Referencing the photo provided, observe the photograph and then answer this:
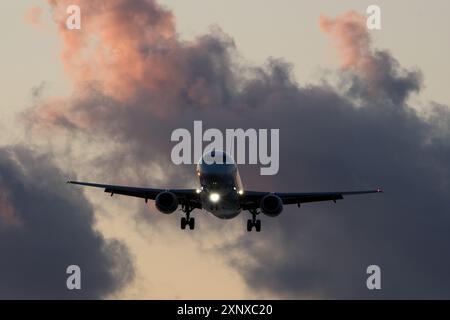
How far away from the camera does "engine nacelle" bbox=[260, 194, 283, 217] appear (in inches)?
3733

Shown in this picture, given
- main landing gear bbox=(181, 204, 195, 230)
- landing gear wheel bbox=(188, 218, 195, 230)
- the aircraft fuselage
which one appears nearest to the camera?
the aircraft fuselage

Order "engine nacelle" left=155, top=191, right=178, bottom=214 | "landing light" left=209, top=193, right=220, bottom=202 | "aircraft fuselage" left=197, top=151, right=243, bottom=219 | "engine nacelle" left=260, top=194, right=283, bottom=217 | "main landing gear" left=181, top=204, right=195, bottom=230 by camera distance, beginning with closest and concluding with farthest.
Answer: "aircraft fuselage" left=197, top=151, right=243, bottom=219
"landing light" left=209, top=193, right=220, bottom=202
"engine nacelle" left=155, top=191, right=178, bottom=214
"engine nacelle" left=260, top=194, right=283, bottom=217
"main landing gear" left=181, top=204, right=195, bottom=230

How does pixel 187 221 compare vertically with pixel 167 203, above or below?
above

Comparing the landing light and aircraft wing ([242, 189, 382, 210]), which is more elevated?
aircraft wing ([242, 189, 382, 210])

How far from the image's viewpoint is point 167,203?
9419 centimetres

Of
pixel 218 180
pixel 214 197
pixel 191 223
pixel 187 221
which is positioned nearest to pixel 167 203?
pixel 214 197

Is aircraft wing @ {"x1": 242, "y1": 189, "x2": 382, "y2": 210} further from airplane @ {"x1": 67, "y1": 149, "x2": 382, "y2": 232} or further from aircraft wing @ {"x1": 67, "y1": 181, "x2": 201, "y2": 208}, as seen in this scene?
aircraft wing @ {"x1": 67, "y1": 181, "x2": 201, "y2": 208}

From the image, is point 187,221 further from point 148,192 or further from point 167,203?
point 167,203

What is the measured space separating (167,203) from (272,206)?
405 inches

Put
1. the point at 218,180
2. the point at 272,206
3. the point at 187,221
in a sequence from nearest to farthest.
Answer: the point at 218,180, the point at 272,206, the point at 187,221

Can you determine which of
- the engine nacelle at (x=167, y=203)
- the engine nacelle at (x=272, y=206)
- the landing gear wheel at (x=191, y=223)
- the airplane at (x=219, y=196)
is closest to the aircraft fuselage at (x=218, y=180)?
the airplane at (x=219, y=196)

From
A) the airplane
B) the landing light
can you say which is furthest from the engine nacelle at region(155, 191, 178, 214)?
the landing light
